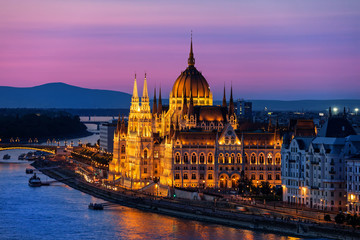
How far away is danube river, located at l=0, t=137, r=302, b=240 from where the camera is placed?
85375 mm

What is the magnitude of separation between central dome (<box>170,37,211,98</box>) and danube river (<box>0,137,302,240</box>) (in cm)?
2203

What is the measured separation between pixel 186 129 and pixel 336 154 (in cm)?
3525

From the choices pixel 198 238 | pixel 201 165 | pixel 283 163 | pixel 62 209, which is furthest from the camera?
pixel 201 165

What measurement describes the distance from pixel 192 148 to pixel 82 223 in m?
22.1

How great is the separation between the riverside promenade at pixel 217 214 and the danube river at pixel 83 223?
1214mm

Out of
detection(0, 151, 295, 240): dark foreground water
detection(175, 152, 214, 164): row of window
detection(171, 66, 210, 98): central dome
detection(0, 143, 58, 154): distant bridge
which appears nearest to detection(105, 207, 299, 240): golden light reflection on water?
detection(0, 151, 295, 240): dark foreground water

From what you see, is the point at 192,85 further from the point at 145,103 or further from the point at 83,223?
the point at 83,223

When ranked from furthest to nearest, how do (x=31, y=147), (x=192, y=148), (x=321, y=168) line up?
(x=31, y=147), (x=192, y=148), (x=321, y=168)

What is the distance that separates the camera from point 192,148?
11112 centimetres

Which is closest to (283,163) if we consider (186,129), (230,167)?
(230,167)

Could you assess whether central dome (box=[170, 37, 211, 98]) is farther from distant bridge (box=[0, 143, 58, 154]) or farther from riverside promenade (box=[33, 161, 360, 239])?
distant bridge (box=[0, 143, 58, 154])

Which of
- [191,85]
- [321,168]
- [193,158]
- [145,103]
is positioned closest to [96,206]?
[193,158]

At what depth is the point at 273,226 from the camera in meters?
84.4

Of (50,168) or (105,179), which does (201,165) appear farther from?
(50,168)
